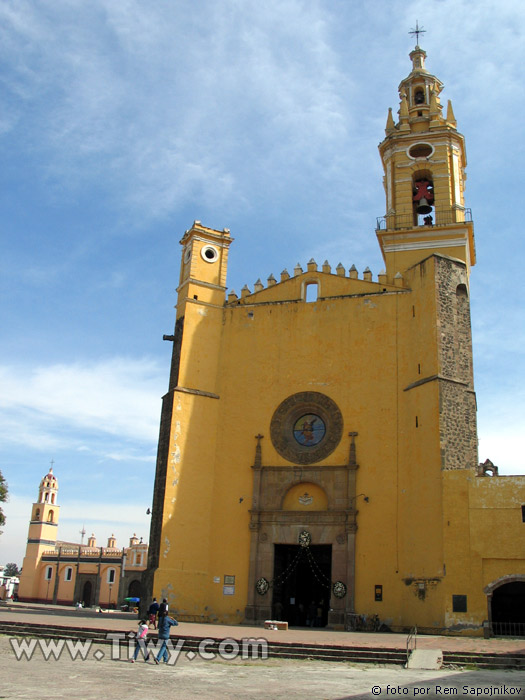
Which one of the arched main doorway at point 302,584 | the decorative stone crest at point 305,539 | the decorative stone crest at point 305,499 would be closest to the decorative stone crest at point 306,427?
the decorative stone crest at point 305,499

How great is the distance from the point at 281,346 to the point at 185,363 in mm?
3530

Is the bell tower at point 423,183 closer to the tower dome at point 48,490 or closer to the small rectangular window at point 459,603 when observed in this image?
the small rectangular window at point 459,603

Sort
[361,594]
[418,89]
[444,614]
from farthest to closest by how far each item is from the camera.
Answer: [418,89] < [361,594] < [444,614]

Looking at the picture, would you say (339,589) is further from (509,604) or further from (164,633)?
(164,633)

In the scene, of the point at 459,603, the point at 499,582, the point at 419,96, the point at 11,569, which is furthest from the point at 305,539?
the point at 11,569

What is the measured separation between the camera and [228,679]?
35.5 feet

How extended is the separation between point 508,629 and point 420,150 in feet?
58.3

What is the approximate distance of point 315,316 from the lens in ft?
84.5

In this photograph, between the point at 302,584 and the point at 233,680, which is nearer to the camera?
the point at 233,680

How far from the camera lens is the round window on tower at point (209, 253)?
27.6 metres

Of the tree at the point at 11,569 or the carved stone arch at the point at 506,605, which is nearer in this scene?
the carved stone arch at the point at 506,605

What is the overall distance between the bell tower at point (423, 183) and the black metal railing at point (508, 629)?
470 inches

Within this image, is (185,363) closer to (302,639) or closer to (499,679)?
(302,639)

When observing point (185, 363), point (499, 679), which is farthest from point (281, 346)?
point (499, 679)
